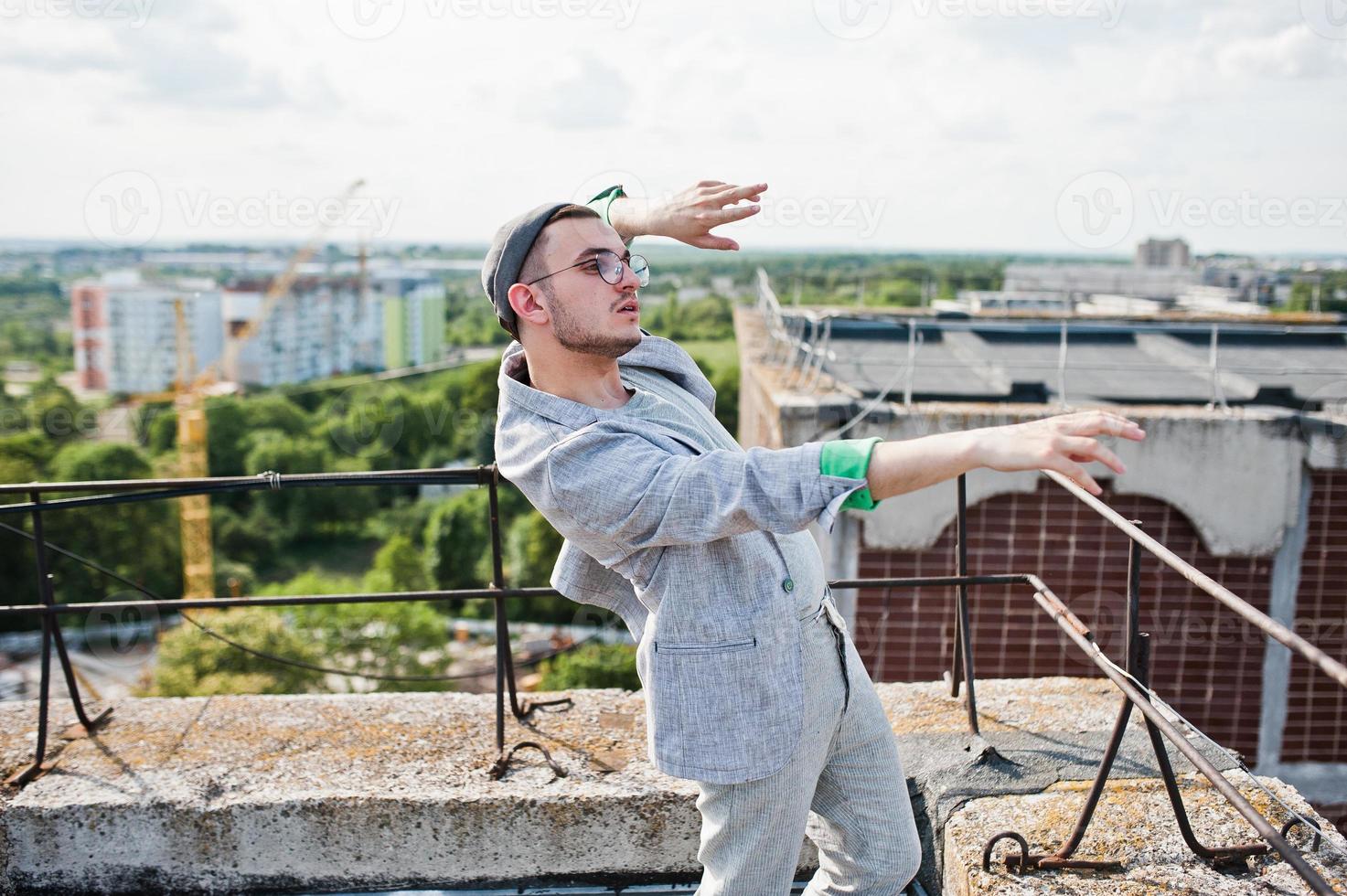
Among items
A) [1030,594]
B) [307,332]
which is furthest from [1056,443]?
[307,332]

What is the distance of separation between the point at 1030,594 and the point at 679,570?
24.4 feet

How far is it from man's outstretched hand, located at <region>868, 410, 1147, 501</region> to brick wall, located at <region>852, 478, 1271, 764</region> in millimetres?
7264

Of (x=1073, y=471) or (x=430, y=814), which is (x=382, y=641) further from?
(x=1073, y=471)

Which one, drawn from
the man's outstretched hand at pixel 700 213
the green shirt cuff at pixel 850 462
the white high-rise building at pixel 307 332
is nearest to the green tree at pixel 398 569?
the white high-rise building at pixel 307 332

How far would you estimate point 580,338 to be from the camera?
88.4 inches

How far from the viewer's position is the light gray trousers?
7.36ft

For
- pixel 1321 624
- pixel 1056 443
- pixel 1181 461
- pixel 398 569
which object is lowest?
pixel 398 569

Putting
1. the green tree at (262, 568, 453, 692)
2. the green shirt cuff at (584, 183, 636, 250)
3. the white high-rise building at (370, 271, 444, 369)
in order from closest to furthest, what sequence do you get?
the green shirt cuff at (584, 183, 636, 250) → the green tree at (262, 568, 453, 692) → the white high-rise building at (370, 271, 444, 369)

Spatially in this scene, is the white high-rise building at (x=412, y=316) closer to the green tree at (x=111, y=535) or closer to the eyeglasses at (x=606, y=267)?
the green tree at (x=111, y=535)

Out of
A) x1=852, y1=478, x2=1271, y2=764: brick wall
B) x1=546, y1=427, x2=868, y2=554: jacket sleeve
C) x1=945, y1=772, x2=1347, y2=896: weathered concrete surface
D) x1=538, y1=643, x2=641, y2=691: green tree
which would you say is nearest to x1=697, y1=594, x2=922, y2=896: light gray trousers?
x1=945, y1=772, x2=1347, y2=896: weathered concrete surface

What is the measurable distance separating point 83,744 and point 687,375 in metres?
2.22

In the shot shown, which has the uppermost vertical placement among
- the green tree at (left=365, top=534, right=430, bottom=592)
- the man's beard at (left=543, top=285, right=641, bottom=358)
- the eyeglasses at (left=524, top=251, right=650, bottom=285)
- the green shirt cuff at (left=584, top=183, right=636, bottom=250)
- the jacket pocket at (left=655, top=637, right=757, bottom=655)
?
the green shirt cuff at (left=584, top=183, right=636, bottom=250)

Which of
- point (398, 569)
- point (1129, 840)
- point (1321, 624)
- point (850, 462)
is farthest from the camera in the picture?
point (398, 569)

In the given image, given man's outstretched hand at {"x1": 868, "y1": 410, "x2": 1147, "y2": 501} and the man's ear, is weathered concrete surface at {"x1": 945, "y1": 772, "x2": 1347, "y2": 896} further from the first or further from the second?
the man's ear
